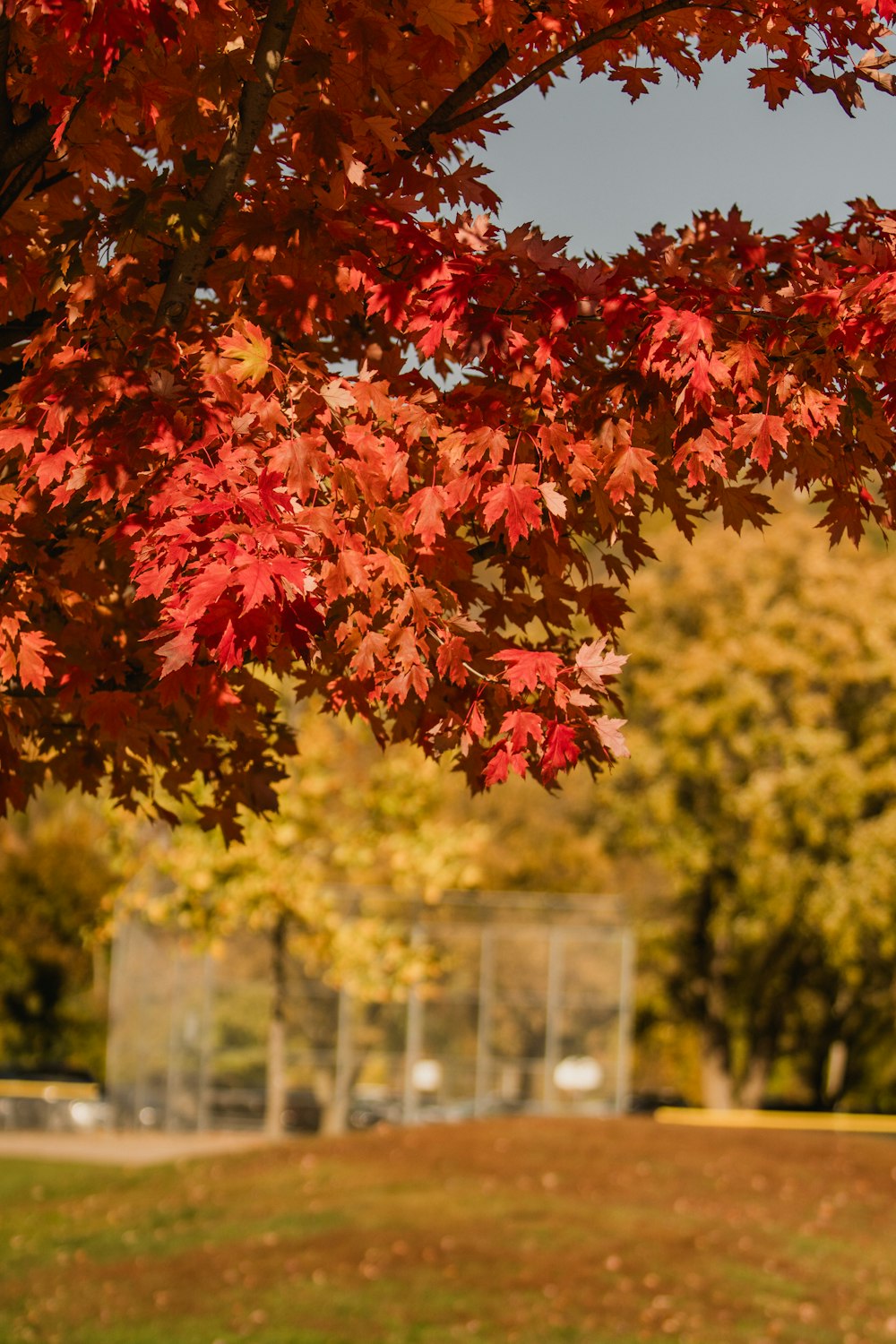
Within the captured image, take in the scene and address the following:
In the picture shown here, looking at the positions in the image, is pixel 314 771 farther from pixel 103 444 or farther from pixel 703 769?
pixel 103 444

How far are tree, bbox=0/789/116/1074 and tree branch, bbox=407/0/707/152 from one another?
28330 mm

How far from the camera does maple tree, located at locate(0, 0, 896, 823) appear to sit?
3730 mm

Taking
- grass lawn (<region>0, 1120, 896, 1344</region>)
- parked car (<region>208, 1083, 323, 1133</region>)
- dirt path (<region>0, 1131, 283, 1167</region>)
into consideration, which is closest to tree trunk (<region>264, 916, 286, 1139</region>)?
dirt path (<region>0, 1131, 283, 1167</region>)

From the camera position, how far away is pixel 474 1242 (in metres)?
11.7

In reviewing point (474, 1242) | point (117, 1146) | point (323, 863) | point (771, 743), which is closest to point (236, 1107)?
point (117, 1146)

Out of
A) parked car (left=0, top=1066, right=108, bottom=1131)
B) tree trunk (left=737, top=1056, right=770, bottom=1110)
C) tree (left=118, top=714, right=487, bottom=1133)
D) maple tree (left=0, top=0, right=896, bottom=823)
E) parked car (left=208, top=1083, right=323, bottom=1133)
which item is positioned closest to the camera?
maple tree (left=0, top=0, right=896, bottom=823)

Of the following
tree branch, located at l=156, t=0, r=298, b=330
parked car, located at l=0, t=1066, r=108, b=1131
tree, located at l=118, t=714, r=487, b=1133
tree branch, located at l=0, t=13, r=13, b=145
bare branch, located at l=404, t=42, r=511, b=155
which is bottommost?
parked car, located at l=0, t=1066, r=108, b=1131

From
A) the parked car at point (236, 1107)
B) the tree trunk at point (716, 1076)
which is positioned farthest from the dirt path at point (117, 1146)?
the tree trunk at point (716, 1076)

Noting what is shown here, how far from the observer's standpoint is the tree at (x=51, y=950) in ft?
106

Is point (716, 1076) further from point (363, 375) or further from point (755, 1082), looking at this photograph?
point (363, 375)

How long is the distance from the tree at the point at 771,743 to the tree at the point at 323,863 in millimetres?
5810

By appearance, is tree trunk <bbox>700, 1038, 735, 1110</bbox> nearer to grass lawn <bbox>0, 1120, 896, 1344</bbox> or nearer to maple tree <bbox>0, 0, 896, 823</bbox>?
grass lawn <bbox>0, 1120, 896, 1344</bbox>

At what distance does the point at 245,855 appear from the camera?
758 inches

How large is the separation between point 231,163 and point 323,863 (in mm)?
17569
